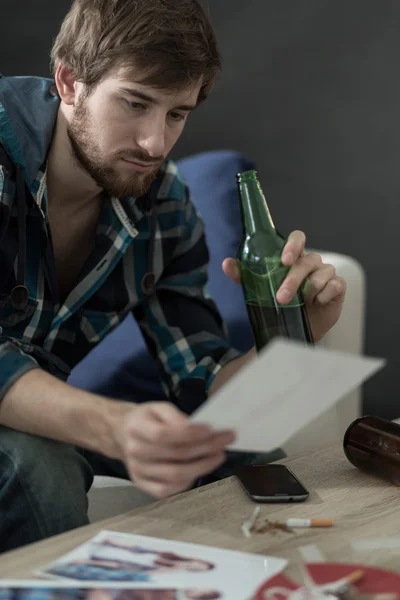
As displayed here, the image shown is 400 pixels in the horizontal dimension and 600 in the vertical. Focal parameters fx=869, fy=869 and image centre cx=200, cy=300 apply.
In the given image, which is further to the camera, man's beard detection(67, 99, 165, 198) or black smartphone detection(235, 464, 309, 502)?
man's beard detection(67, 99, 165, 198)

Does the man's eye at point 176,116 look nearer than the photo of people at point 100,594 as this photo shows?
No

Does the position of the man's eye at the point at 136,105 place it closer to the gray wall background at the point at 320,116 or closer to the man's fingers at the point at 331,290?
the man's fingers at the point at 331,290

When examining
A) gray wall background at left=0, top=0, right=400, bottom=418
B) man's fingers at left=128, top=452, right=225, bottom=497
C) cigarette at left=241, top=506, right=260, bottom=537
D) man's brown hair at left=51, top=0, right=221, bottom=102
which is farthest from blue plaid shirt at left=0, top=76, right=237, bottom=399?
gray wall background at left=0, top=0, right=400, bottom=418

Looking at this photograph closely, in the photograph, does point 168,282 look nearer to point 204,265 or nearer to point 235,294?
point 204,265

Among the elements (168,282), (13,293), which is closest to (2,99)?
(13,293)

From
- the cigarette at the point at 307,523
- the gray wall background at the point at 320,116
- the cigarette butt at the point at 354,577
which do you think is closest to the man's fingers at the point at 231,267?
the cigarette at the point at 307,523

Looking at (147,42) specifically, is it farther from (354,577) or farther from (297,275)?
(354,577)

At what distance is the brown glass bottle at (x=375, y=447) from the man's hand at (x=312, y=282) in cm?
20

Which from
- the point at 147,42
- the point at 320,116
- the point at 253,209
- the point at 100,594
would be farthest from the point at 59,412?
the point at 320,116

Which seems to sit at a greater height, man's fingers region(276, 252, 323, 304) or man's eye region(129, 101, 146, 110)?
man's eye region(129, 101, 146, 110)

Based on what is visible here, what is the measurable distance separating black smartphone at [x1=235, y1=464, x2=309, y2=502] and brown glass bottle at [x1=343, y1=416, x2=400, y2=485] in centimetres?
10

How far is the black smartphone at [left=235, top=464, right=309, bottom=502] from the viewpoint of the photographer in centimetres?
115

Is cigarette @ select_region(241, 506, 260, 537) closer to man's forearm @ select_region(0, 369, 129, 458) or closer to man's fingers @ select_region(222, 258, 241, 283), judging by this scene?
man's forearm @ select_region(0, 369, 129, 458)

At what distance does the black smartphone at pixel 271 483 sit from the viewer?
1149 mm
